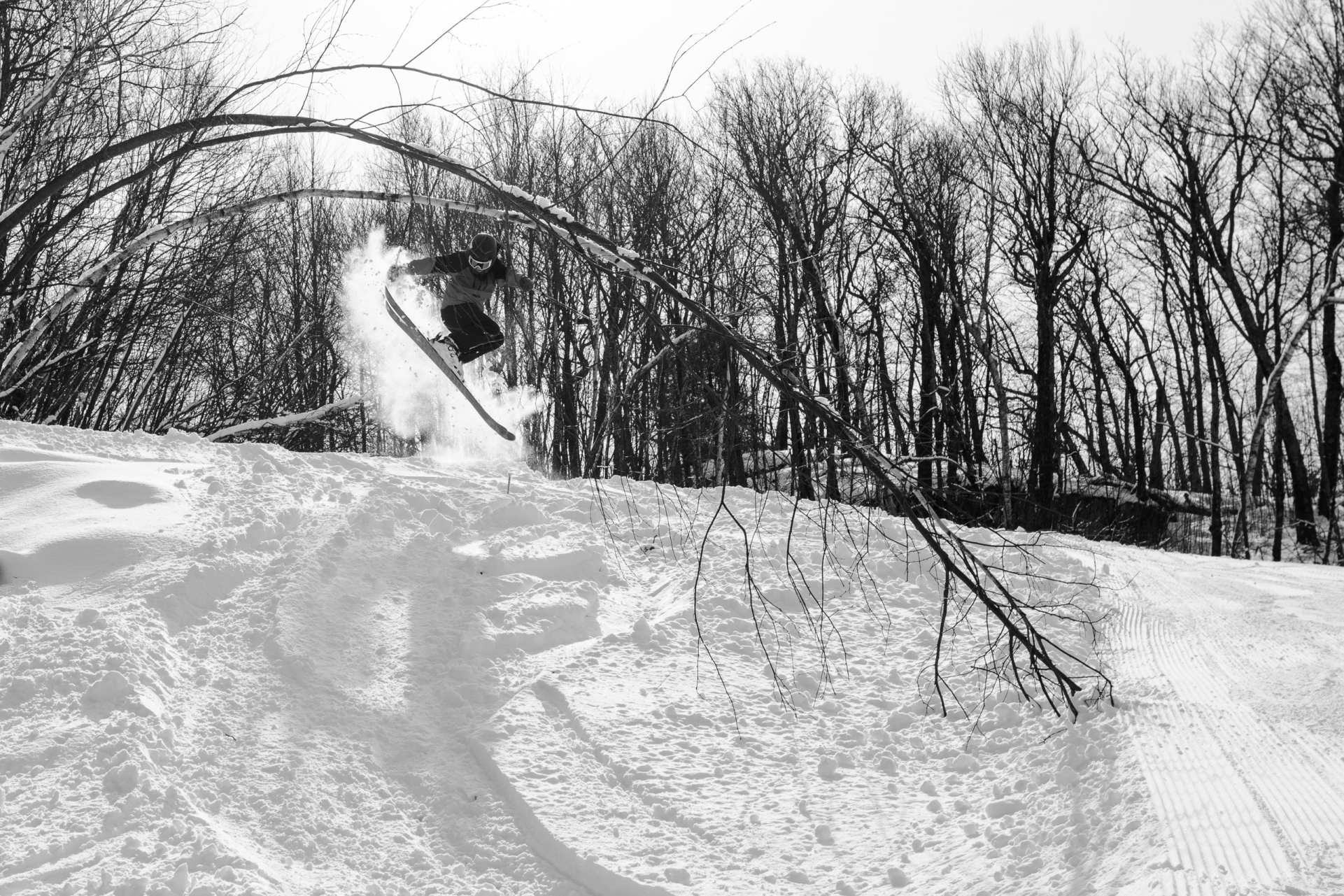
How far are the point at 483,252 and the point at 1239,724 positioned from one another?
6.68m

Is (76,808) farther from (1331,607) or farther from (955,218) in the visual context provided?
(955,218)

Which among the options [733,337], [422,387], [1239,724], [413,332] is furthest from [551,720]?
[422,387]

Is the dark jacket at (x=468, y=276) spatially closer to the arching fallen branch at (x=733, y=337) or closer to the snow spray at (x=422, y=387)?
the snow spray at (x=422, y=387)

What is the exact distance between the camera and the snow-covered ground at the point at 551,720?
121 inches

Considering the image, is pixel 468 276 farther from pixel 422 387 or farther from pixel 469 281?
pixel 422 387

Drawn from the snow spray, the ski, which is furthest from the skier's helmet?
the snow spray

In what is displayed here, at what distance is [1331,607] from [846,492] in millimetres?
4693

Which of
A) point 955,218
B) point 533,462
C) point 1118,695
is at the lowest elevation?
point 1118,695

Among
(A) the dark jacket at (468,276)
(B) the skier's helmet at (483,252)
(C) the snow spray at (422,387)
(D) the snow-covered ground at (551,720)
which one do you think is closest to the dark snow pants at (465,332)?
(A) the dark jacket at (468,276)

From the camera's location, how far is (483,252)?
801cm

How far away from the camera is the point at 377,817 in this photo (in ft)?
11.2

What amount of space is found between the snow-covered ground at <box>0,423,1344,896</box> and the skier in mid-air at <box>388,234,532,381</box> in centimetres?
239

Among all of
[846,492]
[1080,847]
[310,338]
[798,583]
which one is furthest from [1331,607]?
[310,338]

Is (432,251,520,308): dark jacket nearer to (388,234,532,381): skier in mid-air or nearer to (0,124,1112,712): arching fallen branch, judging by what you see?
(388,234,532,381): skier in mid-air
